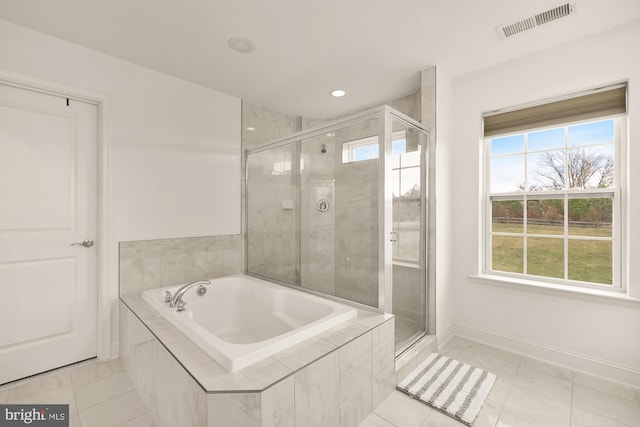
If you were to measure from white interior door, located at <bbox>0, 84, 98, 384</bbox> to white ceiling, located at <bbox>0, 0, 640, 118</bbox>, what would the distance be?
1.99 feet

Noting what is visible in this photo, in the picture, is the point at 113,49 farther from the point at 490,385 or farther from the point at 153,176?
the point at 490,385

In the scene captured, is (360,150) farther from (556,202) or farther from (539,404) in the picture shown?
(539,404)

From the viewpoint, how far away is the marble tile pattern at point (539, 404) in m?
1.61

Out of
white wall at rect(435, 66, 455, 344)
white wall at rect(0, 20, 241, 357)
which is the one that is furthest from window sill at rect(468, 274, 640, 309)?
white wall at rect(0, 20, 241, 357)

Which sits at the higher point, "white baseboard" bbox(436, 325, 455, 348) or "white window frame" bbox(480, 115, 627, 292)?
"white window frame" bbox(480, 115, 627, 292)

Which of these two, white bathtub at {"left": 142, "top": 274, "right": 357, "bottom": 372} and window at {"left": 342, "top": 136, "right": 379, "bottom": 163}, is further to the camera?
window at {"left": 342, "top": 136, "right": 379, "bottom": 163}

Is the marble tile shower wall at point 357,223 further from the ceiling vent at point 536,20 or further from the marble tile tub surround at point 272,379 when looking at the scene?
the ceiling vent at point 536,20

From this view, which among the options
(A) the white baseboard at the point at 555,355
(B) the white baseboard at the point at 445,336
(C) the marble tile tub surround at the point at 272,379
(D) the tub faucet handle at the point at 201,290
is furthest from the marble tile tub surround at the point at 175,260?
(A) the white baseboard at the point at 555,355

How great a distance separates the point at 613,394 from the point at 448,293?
116 centimetres

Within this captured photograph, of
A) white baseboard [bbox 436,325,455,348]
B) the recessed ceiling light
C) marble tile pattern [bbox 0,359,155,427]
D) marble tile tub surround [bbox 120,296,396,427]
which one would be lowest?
marble tile pattern [bbox 0,359,155,427]

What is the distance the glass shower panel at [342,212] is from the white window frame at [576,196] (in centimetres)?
124

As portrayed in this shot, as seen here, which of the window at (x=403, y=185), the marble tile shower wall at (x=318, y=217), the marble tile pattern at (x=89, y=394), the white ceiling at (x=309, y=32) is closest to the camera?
the marble tile pattern at (x=89, y=394)

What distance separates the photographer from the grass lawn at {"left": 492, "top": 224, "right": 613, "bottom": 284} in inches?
86.3

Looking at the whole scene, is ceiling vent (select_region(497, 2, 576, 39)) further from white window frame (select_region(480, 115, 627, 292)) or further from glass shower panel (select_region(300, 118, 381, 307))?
glass shower panel (select_region(300, 118, 381, 307))
